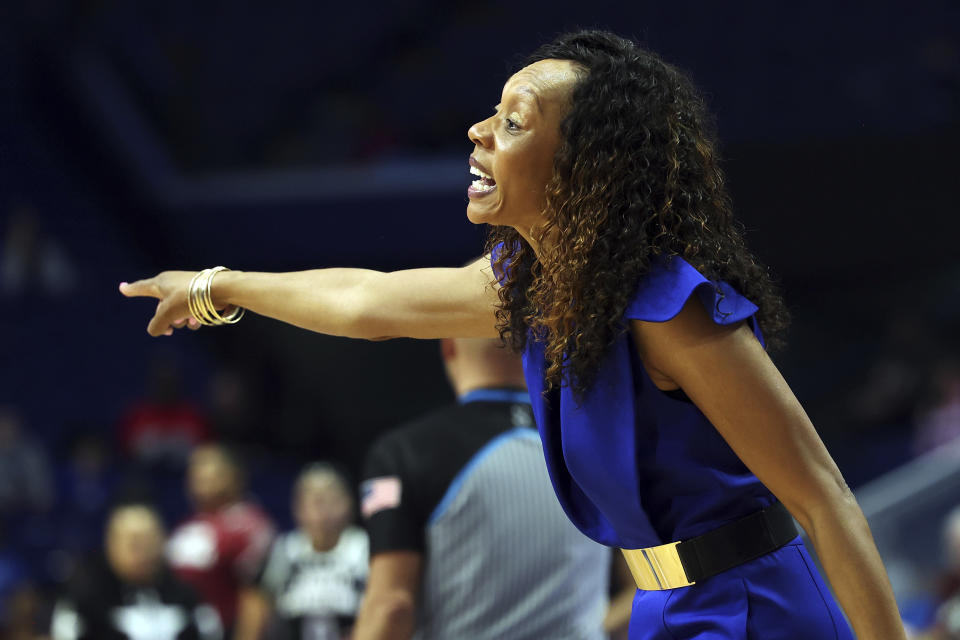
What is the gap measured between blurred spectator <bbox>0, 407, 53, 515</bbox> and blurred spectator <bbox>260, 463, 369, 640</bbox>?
3924mm

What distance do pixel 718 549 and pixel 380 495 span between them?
1273mm

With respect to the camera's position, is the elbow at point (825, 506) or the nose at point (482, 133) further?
the nose at point (482, 133)

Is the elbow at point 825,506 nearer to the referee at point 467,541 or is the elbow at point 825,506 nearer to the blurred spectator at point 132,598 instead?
the referee at point 467,541

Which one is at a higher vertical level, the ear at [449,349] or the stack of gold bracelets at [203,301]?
the ear at [449,349]

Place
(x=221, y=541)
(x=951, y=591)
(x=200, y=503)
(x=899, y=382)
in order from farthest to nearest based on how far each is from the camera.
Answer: (x=899, y=382) < (x=200, y=503) < (x=221, y=541) < (x=951, y=591)

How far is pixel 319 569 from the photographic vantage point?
4.94 metres

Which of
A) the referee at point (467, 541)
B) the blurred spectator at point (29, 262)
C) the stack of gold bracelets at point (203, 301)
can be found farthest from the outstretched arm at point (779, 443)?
the blurred spectator at point (29, 262)

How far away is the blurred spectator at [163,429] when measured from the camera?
909 centimetres

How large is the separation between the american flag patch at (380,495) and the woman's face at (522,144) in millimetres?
1133

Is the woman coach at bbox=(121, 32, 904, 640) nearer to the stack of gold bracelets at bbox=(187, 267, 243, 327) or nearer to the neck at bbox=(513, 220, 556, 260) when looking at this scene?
the neck at bbox=(513, 220, 556, 260)

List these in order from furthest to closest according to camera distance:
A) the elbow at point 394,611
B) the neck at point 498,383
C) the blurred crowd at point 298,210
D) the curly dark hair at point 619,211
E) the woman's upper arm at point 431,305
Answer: the blurred crowd at point 298,210
the neck at point 498,383
the elbow at point 394,611
the woman's upper arm at point 431,305
the curly dark hair at point 619,211

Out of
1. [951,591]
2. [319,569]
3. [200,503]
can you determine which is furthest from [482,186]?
[200,503]

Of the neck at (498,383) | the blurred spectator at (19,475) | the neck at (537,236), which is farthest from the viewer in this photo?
the blurred spectator at (19,475)

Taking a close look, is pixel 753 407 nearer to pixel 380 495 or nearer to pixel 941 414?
pixel 380 495
